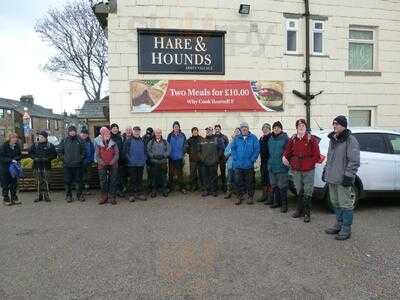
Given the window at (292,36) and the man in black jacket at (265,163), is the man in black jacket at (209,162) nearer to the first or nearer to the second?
the man in black jacket at (265,163)

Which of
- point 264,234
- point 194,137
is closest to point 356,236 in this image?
point 264,234

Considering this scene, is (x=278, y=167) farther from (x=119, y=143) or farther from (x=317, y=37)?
(x=317, y=37)

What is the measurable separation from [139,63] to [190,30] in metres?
1.73

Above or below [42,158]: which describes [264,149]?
above

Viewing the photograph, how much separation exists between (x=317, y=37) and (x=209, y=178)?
231 inches

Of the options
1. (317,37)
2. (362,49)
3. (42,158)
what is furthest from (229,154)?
(362,49)

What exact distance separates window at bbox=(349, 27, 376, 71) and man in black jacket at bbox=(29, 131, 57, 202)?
9.27m

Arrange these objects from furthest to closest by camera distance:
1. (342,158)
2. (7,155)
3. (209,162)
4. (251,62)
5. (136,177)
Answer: (251,62) → (209,162) → (136,177) → (7,155) → (342,158)

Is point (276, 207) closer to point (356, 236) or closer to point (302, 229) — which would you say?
point (302, 229)

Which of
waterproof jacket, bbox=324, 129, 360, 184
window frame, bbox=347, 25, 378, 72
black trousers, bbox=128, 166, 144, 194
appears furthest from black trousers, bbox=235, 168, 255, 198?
window frame, bbox=347, 25, 378, 72

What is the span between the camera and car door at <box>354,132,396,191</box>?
877 centimetres

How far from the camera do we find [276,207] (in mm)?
9312

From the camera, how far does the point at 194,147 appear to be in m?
11.4

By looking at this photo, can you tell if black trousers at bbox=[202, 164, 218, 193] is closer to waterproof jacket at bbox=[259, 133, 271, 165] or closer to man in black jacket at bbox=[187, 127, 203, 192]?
man in black jacket at bbox=[187, 127, 203, 192]
